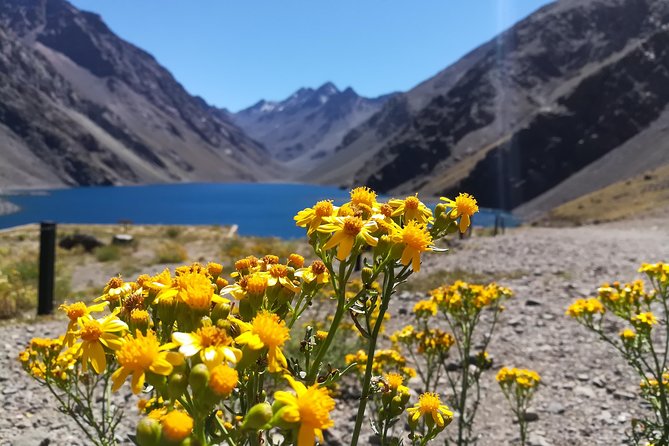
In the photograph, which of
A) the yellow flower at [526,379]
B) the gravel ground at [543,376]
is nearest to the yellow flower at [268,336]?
the yellow flower at [526,379]

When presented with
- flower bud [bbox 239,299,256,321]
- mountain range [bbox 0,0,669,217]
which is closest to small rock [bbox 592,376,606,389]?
flower bud [bbox 239,299,256,321]

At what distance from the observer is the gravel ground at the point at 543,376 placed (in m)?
5.53

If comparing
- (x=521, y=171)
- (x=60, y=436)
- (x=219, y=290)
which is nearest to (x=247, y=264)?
(x=219, y=290)

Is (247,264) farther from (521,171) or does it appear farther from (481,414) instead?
(521,171)

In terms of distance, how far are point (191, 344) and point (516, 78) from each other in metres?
184

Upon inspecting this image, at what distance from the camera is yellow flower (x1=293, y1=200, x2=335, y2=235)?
90.6 inches

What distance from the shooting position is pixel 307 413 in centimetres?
154

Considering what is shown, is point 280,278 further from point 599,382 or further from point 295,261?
point 599,382

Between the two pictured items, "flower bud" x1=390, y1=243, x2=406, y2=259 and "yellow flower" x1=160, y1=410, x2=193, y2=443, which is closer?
"yellow flower" x1=160, y1=410, x2=193, y2=443

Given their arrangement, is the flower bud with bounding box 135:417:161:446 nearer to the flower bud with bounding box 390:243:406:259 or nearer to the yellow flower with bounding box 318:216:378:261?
the yellow flower with bounding box 318:216:378:261

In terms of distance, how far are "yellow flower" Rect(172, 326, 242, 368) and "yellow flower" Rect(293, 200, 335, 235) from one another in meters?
0.75

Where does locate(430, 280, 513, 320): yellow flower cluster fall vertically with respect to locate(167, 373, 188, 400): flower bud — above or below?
above

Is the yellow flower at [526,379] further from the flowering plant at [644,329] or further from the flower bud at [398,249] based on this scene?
the flower bud at [398,249]

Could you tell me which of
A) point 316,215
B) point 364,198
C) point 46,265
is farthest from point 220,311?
point 46,265
